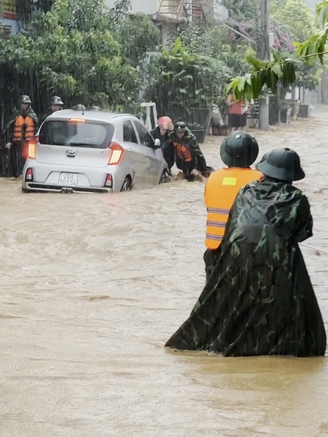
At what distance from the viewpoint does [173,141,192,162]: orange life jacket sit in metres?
19.0

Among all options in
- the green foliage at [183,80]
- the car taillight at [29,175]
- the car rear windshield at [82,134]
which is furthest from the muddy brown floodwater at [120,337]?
the green foliage at [183,80]

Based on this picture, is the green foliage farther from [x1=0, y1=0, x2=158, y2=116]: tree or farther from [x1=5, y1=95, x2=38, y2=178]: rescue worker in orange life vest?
[x1=5, y1=95, x2=38, y2=178]: rescue worker in orange life vest

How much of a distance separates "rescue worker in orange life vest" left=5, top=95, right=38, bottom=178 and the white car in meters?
3.05

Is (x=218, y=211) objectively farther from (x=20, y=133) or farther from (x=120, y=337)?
(x=20, y=133)

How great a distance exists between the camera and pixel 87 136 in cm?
1589

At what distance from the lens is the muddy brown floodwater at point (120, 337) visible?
18.3ft

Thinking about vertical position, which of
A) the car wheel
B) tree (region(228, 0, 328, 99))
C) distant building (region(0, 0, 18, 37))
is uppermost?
distant building (region(0, 0, 18, 37))

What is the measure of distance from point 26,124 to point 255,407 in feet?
46.0

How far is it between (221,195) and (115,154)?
8.06m

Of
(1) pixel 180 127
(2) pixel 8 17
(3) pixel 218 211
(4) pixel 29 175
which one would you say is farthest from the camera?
(2) pixel 8 17

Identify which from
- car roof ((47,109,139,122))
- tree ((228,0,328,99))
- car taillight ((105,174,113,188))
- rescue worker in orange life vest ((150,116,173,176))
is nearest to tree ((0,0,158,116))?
rescue worker in orange life vest ((150,116,173,176))

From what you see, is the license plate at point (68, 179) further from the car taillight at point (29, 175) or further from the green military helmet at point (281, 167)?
the green military helmet at point (281, 167)

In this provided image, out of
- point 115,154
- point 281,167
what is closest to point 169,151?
point 115,154

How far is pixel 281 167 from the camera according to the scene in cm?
695
